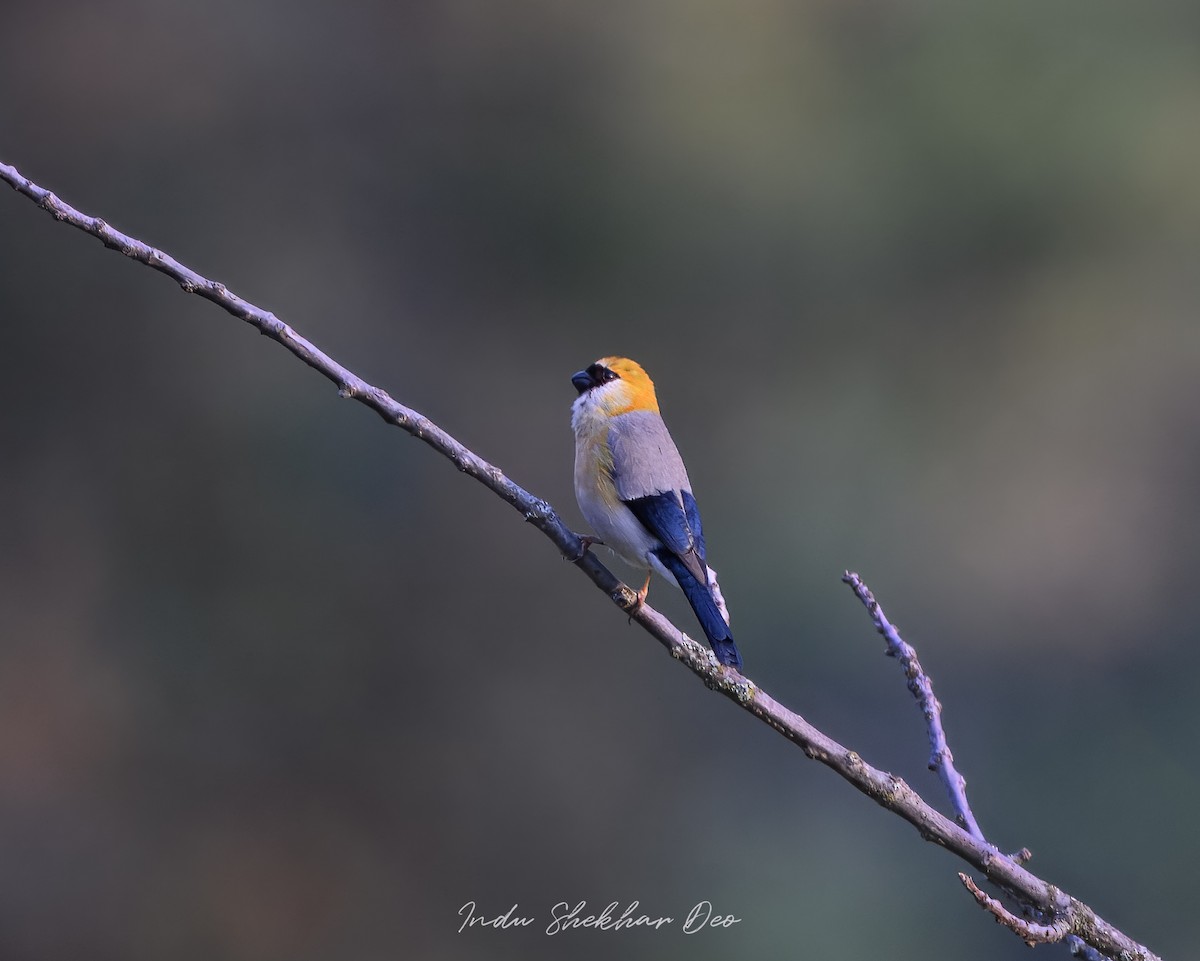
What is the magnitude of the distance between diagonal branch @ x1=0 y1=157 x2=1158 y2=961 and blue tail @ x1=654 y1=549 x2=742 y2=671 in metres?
0.28

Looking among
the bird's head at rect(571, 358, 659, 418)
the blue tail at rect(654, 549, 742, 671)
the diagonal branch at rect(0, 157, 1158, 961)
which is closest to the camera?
the diagonal branch at rect(0, 157, 1158, 961)

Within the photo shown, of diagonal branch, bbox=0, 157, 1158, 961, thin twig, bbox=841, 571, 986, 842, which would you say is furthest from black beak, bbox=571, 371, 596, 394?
thin twig, bbox=841, 571, 986, 842

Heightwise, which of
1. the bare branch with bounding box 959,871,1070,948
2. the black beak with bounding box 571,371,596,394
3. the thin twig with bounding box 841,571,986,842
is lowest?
the bare branch with bounding box 959,871,1070,948

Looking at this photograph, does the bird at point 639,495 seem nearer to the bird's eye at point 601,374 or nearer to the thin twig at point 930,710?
the bird's eye at point 601,374

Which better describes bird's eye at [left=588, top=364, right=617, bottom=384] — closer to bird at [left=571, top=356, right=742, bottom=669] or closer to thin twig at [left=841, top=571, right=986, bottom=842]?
bird at [left=571, top=356, right=742, bottom=669]

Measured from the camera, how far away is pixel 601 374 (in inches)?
147

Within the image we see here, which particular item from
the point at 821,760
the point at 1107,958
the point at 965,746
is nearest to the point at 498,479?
the point at 821,760

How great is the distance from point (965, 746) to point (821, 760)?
626 centimetres

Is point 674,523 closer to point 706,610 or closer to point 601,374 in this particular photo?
point 706,610

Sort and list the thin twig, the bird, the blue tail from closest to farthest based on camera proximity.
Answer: the thin twig
the blue tail
the bird

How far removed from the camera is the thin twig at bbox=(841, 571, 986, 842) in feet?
6.91

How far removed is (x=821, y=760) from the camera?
1.91m

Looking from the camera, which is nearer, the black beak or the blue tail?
the blue tail

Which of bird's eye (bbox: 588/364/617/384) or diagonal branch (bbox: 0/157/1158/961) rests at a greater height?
bird's eye (bbox: 588/364/617/384)
